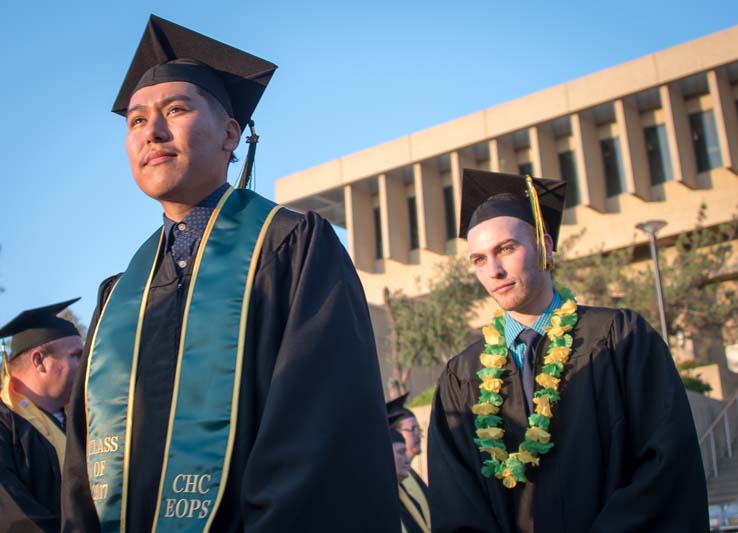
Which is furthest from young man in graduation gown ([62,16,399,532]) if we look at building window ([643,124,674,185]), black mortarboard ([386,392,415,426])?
building window ([643,124,674,185])

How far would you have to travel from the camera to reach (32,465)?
15.7ft

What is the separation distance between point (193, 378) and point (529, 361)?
6.84 ft

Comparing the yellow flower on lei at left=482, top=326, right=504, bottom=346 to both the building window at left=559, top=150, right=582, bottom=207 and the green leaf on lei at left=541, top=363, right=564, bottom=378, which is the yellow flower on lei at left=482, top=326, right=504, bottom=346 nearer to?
the green leaf on lei at left=541, top=363, right=564, bottom=378

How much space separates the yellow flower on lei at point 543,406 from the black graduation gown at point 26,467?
8.26ft

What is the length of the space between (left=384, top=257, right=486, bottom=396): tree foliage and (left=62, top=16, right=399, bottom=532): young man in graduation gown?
2376 centimetres

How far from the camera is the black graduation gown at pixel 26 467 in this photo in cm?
431

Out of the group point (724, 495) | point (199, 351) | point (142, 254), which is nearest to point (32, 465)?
point (142, 254)

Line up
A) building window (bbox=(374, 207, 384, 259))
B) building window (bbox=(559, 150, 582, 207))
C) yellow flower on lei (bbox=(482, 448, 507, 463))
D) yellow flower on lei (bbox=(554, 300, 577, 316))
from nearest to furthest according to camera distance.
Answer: yellow flower on lei (bbox=(482, 448, 507, 463)) → yellow flower on lei (bbox=(554, 300, 577, 316)) → building window (bbox=(559, 150, 582, 207)) → building window (bbox=(374, 207, 384, 259))

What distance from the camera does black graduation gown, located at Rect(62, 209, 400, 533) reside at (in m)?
2.14

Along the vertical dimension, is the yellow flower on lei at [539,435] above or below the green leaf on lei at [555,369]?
below

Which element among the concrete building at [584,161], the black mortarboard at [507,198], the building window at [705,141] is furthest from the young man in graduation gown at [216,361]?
the building window at [705,141]

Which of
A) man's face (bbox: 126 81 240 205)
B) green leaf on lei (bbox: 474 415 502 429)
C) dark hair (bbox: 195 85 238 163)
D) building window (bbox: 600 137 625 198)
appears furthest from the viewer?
building window (bbox: 600 137 625 198)

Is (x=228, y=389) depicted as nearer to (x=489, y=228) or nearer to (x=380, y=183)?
(x=489, y=228)

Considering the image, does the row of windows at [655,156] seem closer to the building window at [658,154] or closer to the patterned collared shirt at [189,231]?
the building window at [658,154]
